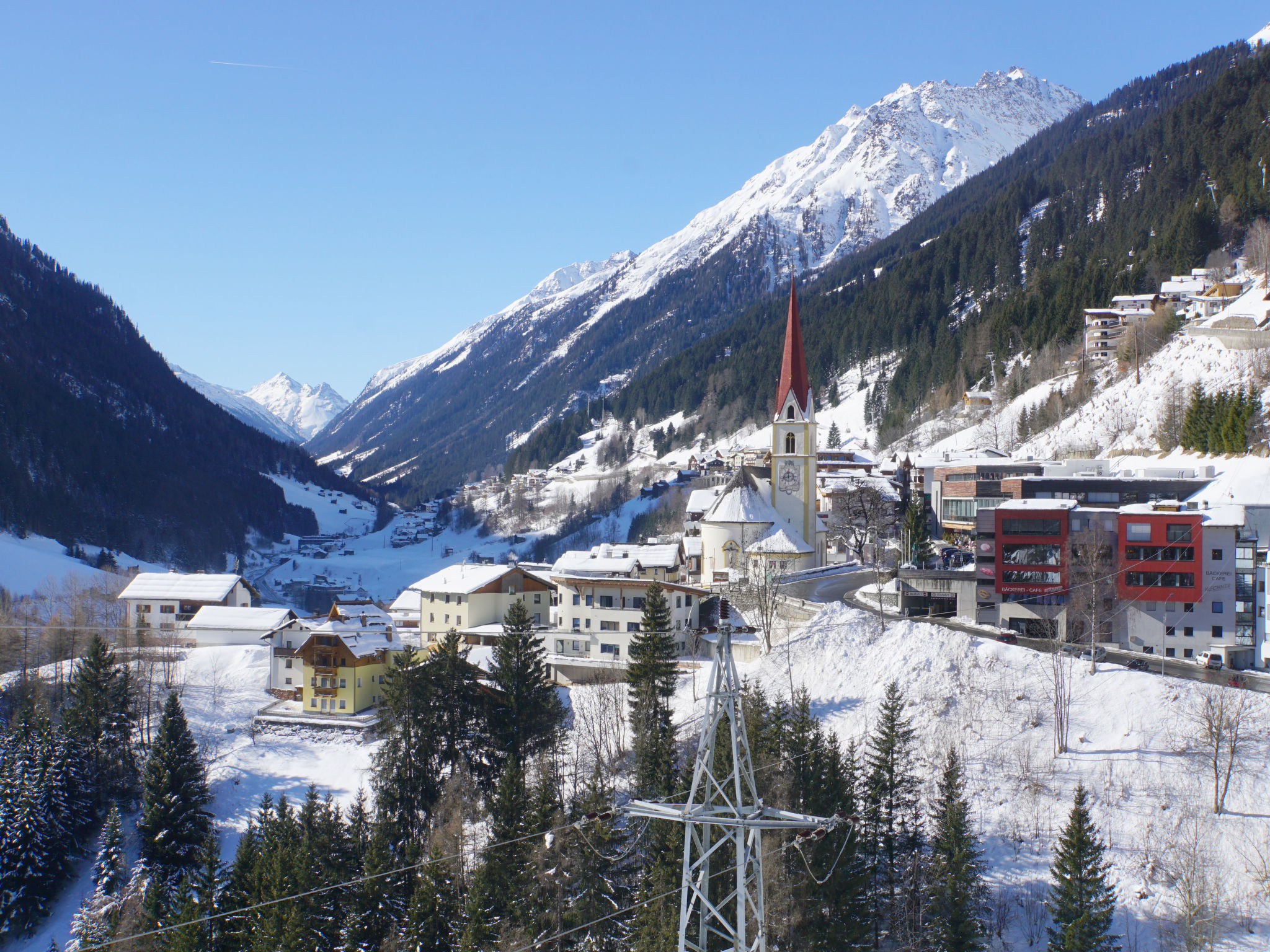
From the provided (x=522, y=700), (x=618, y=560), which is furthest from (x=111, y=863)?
(x=618, y=560)

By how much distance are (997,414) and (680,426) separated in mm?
74215

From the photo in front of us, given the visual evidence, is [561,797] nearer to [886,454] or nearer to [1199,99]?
[886,454]

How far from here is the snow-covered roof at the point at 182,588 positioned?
6481 cm

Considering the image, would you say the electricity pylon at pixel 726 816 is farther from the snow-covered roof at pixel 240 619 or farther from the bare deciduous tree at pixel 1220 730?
the snow-covered roof at pixel 240 619

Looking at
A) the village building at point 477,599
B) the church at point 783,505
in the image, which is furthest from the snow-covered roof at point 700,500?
the village building at point 477,599

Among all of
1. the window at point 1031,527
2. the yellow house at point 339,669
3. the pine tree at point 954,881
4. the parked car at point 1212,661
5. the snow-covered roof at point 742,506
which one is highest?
the snow-covered roof at point 742,506

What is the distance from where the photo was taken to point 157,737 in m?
39.3

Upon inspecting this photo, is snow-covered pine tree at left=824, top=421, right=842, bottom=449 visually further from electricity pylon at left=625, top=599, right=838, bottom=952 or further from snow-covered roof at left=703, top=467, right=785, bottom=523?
electricity pylon at left=625, top=599, right=838, bottom=952

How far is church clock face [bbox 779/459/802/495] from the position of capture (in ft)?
212

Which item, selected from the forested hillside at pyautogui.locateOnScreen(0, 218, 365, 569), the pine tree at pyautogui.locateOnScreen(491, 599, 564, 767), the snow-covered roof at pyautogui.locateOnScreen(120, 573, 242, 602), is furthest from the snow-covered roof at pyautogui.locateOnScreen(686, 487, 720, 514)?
the forested hillside at pyautogui.locateOnScreen(0, 218, 365, 569)

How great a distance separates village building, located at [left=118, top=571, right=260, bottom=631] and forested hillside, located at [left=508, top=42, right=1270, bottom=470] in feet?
278

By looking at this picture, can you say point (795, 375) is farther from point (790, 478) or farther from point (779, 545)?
point (779, 545)

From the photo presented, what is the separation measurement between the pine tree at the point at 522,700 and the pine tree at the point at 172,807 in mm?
12901

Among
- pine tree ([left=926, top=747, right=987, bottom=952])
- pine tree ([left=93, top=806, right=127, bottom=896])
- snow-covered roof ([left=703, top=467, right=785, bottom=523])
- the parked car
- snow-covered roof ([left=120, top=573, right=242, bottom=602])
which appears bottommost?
pine tree ([left=93, top=806, right=127, bottom=896])
